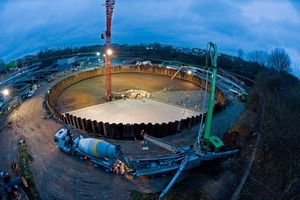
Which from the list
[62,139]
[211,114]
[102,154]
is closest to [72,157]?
[62,139]

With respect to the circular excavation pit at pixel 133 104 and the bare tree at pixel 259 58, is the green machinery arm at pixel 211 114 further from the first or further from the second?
the bare tree at pixel 259 58

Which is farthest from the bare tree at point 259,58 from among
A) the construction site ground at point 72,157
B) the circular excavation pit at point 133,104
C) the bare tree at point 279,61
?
the construction site ground at point 72,157

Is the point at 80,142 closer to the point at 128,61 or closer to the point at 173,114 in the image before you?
the point at 173,114

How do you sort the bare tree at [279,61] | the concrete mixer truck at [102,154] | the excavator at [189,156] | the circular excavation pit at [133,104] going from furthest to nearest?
1. the bare tree at [279,61]
2. the circular excavation pit at [133,104]
3. the concrete mixer truck at [102,154]
4. the excavator at [189,156]

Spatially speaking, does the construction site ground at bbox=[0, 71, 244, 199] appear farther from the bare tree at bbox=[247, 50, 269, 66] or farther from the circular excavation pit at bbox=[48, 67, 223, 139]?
the bare tree at bbox=[247, 50, 269, 66]

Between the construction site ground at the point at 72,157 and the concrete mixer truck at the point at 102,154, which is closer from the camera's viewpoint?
the construction site ground at the point at 72,157

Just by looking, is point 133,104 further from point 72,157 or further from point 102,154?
point 102,154

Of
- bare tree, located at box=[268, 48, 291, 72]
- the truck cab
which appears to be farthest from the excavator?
bare tree, located at box=[268, 48, 291, 72]

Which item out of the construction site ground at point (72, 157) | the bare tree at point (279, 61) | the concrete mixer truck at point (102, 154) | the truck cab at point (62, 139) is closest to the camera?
the construction site ground at point (72, 157)

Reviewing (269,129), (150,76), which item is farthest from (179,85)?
(269,129)
